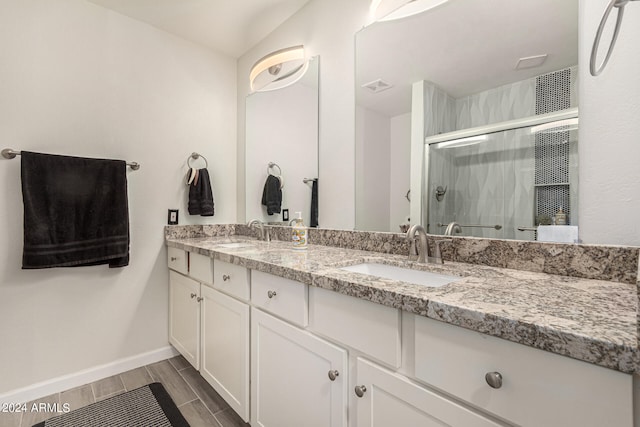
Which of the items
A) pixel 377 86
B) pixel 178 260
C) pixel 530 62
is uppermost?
pixel 377 86

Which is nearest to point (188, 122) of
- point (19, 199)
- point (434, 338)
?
point (19, 199)

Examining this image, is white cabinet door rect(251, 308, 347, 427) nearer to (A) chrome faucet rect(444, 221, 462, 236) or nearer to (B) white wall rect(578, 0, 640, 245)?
(A) chrome faucet rect(444, 221, 462, 236)

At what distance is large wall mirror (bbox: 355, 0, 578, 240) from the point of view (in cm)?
98

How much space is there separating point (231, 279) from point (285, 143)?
1.06 meters

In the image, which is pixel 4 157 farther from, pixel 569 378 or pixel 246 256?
pixel 569 378

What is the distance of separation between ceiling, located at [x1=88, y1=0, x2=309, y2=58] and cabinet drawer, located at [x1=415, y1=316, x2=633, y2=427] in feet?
6.61

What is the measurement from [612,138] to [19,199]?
263 cm

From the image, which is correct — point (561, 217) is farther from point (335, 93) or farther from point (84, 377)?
point (84, 377)

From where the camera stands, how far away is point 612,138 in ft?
2.87

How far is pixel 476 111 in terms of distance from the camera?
1142mm

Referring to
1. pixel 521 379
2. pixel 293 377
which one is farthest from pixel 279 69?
pixel 521 379

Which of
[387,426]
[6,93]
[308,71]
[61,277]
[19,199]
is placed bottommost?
[387,426]

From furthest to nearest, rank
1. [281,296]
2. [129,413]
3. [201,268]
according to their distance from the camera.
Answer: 1. [201,268]
2. [129,413]
3. [281,296]

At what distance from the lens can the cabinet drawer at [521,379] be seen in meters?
0.47
